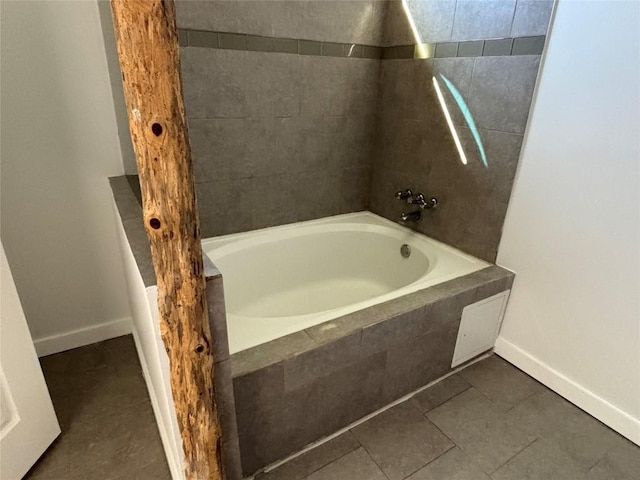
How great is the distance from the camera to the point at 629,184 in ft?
4.67

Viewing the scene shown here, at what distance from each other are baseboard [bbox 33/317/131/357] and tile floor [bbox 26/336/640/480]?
0.10 meters

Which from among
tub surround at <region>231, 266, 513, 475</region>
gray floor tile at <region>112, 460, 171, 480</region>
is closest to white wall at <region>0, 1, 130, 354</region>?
gray floor tile at <region>112, 460, 171, 480</region>

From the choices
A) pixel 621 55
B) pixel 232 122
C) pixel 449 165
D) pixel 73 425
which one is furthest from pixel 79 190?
pixel 621 55

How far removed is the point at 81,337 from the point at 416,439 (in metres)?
1.68

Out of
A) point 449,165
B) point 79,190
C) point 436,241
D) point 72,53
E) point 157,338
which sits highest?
point 72,53

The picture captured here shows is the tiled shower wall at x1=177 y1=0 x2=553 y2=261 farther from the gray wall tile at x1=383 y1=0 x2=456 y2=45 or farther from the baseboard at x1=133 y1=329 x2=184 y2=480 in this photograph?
the baseboard at x1=133 y1=329 x2=184 y2=480

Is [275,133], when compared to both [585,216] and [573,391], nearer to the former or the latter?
[585,216]

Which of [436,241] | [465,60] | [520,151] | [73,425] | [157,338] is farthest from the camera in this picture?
[436,241]

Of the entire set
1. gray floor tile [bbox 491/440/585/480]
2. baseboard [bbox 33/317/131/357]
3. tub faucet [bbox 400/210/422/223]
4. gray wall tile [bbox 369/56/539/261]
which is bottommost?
gray floor tile [bbox 491/440/585/480]

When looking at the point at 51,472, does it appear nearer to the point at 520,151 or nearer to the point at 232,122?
the point at 232,122

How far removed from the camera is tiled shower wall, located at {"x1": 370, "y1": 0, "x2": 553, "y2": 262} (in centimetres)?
168

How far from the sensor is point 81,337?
2.00 metres

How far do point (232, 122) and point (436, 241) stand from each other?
125cm

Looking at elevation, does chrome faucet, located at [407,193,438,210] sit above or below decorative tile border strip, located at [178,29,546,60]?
below
